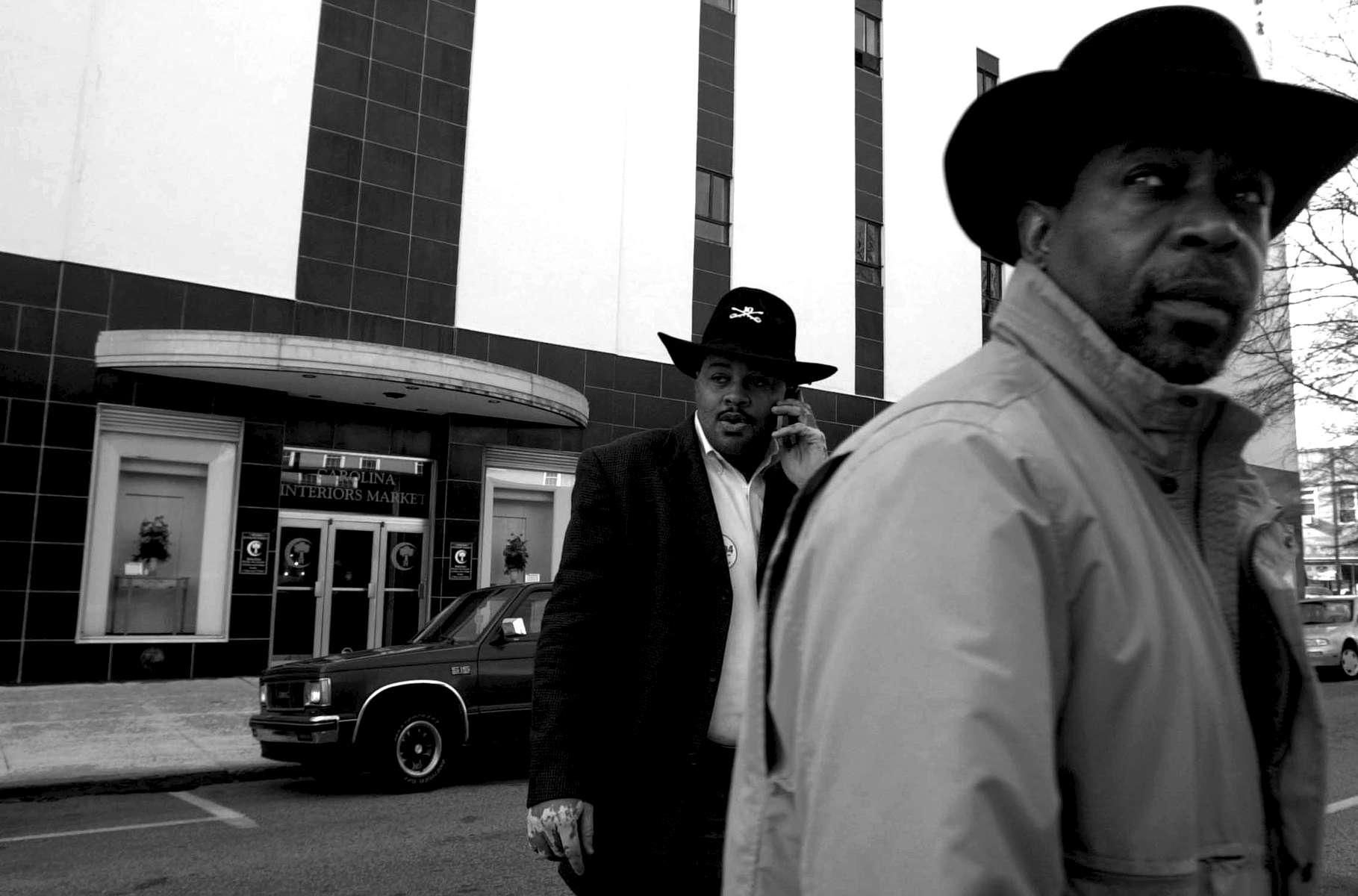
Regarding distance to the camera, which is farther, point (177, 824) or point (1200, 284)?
point (177, 824)

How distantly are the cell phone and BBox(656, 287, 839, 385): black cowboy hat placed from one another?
80 mm

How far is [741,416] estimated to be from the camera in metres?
2.84

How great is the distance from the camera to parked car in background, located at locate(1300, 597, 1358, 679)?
17.5 meters

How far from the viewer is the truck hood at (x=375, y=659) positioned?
802 cm

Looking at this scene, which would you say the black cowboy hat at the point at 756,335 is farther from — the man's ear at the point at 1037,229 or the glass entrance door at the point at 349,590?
the glass entrance door at the point at 349,590

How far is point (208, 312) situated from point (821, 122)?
41.7 ft

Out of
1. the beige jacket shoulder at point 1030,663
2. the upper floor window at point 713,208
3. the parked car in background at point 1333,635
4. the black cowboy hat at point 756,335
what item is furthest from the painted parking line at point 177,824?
the parked car in background at point 1333,635

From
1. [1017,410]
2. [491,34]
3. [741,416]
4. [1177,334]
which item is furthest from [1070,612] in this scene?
[491,34]

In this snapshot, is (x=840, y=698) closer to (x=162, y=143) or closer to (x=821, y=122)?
(x=162, y=143)

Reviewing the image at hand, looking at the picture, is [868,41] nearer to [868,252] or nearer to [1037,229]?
[868,252]

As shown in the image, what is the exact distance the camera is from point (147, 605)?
13883mm

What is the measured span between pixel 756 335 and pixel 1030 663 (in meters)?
2.08

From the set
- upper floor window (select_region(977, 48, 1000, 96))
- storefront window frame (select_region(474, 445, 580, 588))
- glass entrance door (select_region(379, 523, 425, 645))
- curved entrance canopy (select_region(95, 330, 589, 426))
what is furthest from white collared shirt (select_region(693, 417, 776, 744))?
upper floor window (select_region(977, 48, 1000, 96))

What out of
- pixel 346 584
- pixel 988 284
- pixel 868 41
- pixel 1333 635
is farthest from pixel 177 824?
pixel 988 284
